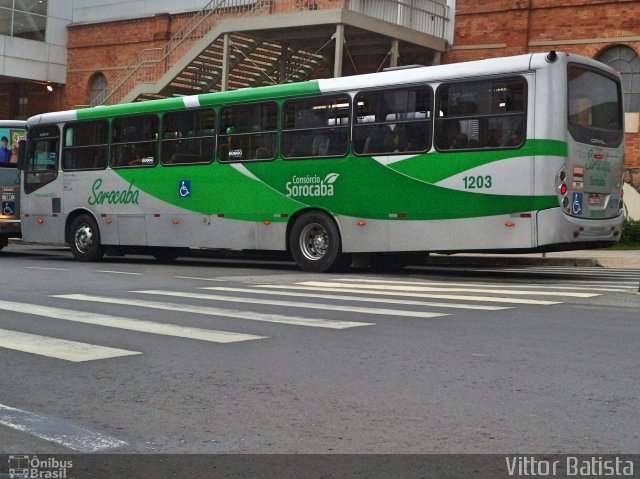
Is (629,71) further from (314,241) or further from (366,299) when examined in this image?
(366,299)

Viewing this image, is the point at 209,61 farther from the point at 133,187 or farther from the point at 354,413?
the point at 354,413

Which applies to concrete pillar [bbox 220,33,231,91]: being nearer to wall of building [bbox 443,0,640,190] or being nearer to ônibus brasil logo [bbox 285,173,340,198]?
wall of building [bbox 443,0,640,190]

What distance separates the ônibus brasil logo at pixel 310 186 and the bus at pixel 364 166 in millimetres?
24

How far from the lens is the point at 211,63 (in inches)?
1189

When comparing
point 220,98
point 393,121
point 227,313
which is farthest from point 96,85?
point 227,313

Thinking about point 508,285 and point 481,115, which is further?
point 481,115

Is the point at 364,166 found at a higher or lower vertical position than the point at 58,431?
higher

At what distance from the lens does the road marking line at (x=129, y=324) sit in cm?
895

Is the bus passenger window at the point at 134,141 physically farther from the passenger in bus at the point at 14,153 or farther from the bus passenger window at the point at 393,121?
the passenger in bus at the point at 14,153

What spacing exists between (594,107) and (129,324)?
9.23m

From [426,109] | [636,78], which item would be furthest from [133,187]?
[636,78]

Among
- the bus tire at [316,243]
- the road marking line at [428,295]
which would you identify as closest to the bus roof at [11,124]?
the bus tire at [316,243]

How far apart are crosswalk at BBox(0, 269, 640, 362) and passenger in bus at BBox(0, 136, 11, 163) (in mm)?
12515

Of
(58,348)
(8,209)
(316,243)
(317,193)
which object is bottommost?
(58,348)
